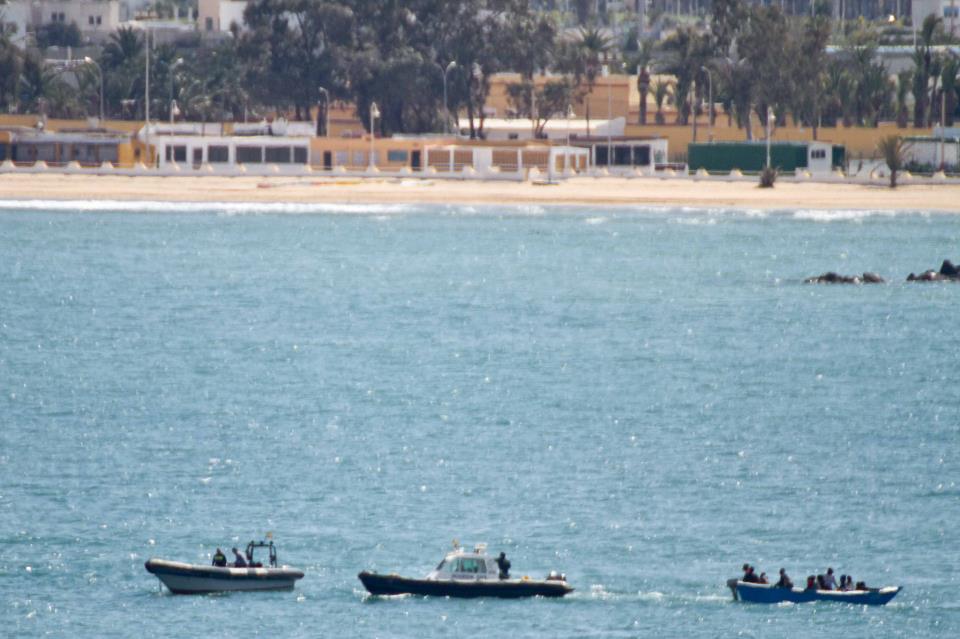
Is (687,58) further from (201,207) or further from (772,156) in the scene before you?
(201,207)

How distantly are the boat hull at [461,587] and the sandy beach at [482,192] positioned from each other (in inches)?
3918

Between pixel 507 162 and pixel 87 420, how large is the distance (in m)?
103

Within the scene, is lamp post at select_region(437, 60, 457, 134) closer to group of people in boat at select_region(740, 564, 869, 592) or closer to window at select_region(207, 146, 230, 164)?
window at select_region(207, 146, 230, 164)

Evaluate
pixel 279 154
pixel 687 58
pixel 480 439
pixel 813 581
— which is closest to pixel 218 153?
pixel 279 154

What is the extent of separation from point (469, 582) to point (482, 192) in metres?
109

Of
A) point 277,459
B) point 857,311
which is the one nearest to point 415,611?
point 277,459

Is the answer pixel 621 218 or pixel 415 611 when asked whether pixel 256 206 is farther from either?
pixel 415 611

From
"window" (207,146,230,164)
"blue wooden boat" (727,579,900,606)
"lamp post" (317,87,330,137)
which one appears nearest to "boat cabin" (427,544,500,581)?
"blue wooden boat" (727,579,900,606)

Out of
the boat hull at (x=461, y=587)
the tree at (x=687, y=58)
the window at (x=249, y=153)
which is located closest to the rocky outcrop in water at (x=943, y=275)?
the boat hull at (x=461, y=587)

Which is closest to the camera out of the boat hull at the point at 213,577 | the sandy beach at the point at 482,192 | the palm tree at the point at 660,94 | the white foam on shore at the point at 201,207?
the boat hull at the point at 213,577

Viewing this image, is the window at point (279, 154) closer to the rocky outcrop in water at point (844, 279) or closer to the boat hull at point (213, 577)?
the rocky outcrop in water at point (844, 279)

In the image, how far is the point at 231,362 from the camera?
238 ft

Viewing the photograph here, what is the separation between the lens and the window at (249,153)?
15962 cm

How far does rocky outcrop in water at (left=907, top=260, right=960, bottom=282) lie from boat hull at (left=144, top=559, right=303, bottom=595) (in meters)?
64.1
